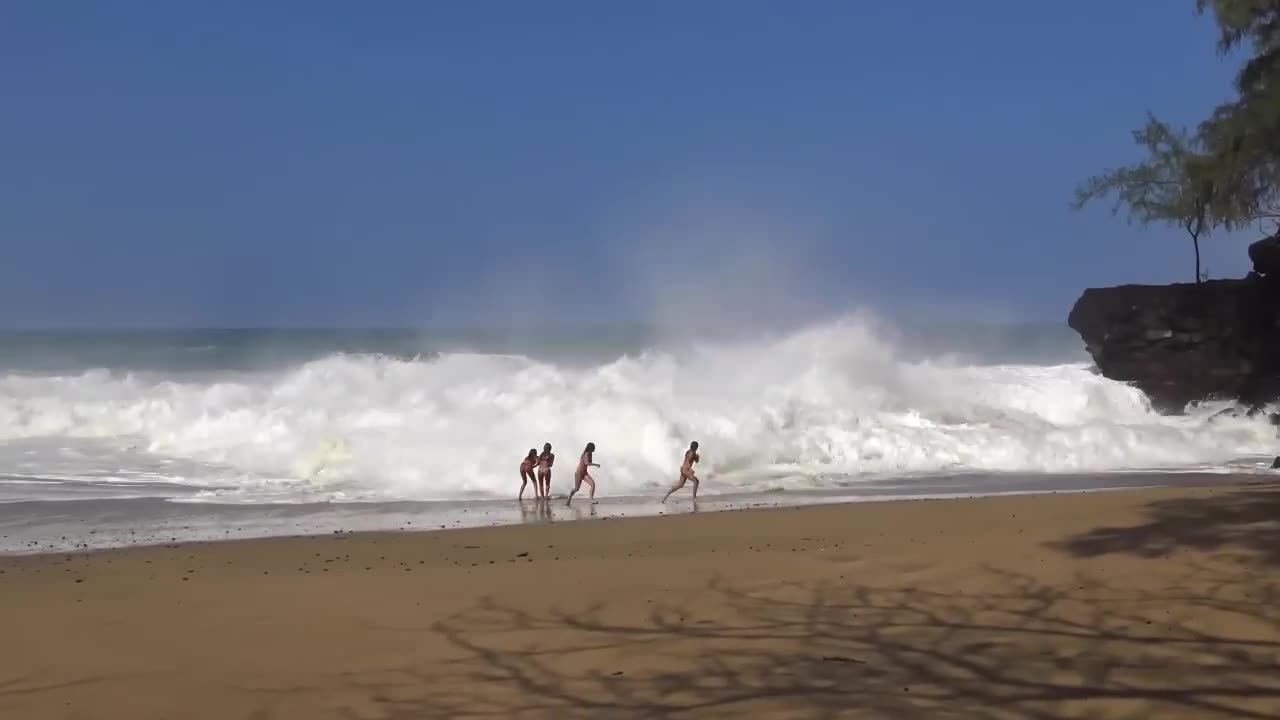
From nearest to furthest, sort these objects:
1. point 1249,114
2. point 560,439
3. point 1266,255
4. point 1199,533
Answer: point 1199,533
point 1249,114
point 560,439
point 1266,255

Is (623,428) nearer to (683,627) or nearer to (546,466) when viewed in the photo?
(546,466)

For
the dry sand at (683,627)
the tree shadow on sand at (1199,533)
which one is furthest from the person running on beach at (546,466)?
the tree shadow on sand at (1199,533)

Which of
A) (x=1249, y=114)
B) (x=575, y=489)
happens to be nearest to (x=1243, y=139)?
(x=1249, y=114)

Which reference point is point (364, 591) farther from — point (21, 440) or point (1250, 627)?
point (21, 440)

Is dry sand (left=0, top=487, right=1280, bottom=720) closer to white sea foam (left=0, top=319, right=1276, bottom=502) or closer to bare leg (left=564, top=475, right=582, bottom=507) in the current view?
bare leg (left=564, top=475, right=582, bottom=507)

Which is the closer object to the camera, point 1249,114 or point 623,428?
point 1249,114

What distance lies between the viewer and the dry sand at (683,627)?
550 cm

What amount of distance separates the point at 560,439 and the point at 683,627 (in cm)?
1346

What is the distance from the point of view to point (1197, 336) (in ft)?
82.3

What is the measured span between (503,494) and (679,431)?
4.48 m

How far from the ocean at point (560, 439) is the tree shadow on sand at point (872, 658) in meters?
6.62

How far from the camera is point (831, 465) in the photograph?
19.9m

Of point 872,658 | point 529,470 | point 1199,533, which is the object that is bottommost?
point 872,658

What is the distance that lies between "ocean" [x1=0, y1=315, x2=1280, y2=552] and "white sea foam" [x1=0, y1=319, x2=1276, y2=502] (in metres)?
0.06
